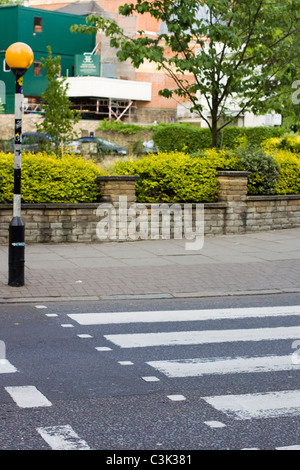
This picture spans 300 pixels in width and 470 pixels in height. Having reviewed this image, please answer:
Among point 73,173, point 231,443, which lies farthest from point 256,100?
point 231,443

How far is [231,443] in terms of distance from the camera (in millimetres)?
5012

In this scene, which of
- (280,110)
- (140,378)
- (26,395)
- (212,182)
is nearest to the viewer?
(26,395)

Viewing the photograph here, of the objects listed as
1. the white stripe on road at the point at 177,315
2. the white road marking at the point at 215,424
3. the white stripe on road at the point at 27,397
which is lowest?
the white road marking at the point at 215,424

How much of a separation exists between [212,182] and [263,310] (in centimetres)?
719

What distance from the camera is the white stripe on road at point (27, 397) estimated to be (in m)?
5.75

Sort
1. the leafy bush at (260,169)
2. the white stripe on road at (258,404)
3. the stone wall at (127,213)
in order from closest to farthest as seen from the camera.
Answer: the white stripe on road at (258,404)
the stone wall at (127,213)
the leafy bush at (260,169)

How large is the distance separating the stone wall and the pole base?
12.1 feet

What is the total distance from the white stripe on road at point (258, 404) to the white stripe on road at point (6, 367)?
1.86 m

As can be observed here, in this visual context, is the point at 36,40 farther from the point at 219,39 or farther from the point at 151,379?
the point at 151,379

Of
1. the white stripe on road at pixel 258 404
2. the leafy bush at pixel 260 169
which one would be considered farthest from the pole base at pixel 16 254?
the leafy bush at pixel 260 169

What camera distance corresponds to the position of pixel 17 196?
10.7 metres

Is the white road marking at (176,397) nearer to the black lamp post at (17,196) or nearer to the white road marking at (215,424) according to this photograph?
the white road marking at (215,424)

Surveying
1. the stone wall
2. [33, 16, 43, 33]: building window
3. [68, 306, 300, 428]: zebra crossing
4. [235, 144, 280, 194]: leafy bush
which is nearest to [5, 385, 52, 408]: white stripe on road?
[68, 306, 300, 428]: zebra crossing
